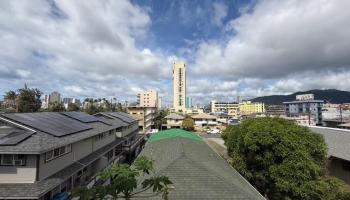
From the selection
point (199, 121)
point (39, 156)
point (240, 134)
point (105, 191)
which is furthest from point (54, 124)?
point (199, 121)

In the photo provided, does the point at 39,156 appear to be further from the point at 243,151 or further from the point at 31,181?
the point at 243,151

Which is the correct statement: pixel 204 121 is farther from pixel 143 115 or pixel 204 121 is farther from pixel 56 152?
pixel 56 152

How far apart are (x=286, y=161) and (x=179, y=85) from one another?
15253 cm

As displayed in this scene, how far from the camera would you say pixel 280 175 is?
18219 mm

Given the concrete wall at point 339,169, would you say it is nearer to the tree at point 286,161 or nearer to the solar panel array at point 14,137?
the tree at point 286,161

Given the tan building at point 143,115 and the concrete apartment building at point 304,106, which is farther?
the concrete apartment building at point 304,106

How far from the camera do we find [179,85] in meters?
170

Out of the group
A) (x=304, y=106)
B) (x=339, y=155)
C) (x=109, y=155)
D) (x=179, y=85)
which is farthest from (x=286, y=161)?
(x=179, y=85)

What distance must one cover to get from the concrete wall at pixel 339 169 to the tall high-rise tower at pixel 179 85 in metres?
140

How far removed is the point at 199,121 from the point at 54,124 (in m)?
79.9

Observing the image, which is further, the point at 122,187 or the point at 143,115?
the point at 143,115

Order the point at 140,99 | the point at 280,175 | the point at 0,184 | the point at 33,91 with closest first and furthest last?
the point at 0,184
the point at 280,175
the point at 33,91
the point at 140,99

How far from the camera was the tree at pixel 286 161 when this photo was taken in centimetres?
1750

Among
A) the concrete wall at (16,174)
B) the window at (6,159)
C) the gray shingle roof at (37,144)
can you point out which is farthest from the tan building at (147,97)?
the concrete wall at (16,174)
